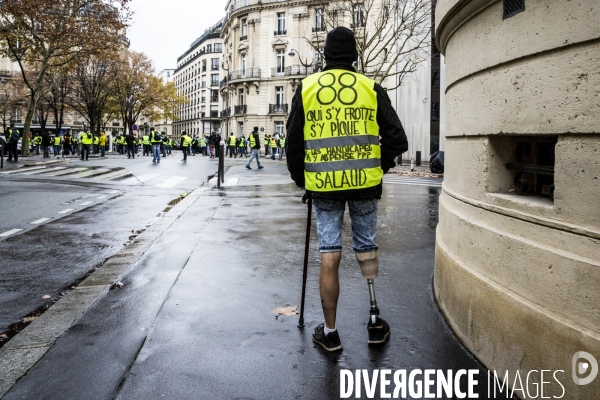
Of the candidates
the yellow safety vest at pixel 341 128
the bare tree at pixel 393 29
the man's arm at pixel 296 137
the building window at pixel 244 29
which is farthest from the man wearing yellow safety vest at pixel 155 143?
the building window at pixel 244 29

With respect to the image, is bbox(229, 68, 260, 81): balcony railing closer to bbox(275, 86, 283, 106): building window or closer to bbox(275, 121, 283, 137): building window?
bbox(275, 86, 283, 106): building window

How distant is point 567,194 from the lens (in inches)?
97.3

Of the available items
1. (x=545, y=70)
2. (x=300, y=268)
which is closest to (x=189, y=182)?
(x=300, y=268)

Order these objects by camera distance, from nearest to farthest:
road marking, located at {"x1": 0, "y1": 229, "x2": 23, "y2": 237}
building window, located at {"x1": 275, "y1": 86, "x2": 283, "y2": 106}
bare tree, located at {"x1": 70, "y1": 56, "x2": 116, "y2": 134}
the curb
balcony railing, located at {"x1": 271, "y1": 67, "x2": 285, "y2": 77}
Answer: the curb
road marking, located at {"x1": 0, "y1": 229, "x2": 23, "y2": 237}
bare tree, located at {"x1": 70, "y1": 56, "x2": 116, "y2": 134}
balcony railing, located at {"x1": 271, "y1": 67, "x2": 285, "y2": 77}
building window, located at {"x1": 275, "y1": 86, "x2": 283, "y2": 106}

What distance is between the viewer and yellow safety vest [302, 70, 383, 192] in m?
3.19

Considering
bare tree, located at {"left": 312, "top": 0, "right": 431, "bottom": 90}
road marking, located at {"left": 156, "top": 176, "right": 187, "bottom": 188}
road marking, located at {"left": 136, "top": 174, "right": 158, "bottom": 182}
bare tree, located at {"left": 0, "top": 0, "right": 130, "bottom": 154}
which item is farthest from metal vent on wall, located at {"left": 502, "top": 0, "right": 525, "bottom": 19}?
bare tree, located at {"left": 0, "top": 0, "right": 130, "bottom": 154}

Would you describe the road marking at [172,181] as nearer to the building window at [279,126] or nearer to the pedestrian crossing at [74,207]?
the pedestrian crossing at [74,207]

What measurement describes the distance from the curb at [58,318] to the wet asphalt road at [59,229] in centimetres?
19

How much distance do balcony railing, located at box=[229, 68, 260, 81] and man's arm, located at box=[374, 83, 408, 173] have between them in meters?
57.7

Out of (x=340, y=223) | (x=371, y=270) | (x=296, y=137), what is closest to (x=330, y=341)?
(x=371, y=270)

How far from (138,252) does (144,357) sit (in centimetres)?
300

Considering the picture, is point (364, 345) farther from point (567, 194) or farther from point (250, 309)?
point (567, 194)

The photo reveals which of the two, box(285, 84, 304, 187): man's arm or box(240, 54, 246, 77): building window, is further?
box(240, 54, 246, 77): building window

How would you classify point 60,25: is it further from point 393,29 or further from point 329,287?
point 329,287
